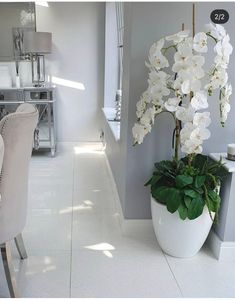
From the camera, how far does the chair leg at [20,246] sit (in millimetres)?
1954

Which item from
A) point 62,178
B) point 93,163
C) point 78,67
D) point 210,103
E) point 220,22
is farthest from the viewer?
point 78,67

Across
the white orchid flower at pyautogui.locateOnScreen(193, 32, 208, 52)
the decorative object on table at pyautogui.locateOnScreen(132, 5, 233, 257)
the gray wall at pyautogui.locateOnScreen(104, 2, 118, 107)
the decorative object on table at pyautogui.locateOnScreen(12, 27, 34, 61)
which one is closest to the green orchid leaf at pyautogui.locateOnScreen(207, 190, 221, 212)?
the decorative object on table at pyautogui.locateOnScreen(132, 5, 233, 257)

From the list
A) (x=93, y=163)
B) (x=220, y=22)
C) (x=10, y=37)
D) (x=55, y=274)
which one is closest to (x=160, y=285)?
(x=55, y=274)

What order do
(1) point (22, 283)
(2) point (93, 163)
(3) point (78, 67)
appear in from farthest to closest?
(3) point (78, 67) → (2) point (93, 163) → (1) point (22, 283)

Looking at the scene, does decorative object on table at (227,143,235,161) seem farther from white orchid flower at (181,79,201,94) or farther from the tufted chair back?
the tufted chair back

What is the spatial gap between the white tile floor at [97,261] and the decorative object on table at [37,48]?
206 centimetres

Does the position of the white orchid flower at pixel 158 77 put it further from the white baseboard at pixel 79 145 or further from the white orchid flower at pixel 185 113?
the white baseboard at pixel 79 145

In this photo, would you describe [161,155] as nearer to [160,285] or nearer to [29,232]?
[160,285]

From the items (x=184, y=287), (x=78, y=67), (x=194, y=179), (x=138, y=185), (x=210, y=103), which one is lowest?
(x=184, y=287)

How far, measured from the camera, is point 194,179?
6.12 ft

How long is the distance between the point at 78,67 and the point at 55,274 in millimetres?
3375

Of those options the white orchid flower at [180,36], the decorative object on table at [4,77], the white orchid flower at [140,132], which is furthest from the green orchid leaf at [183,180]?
the decorative object on table at [4,77]

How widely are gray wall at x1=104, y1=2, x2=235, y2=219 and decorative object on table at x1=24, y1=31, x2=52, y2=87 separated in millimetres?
2131

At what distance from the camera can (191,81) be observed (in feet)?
5.60
